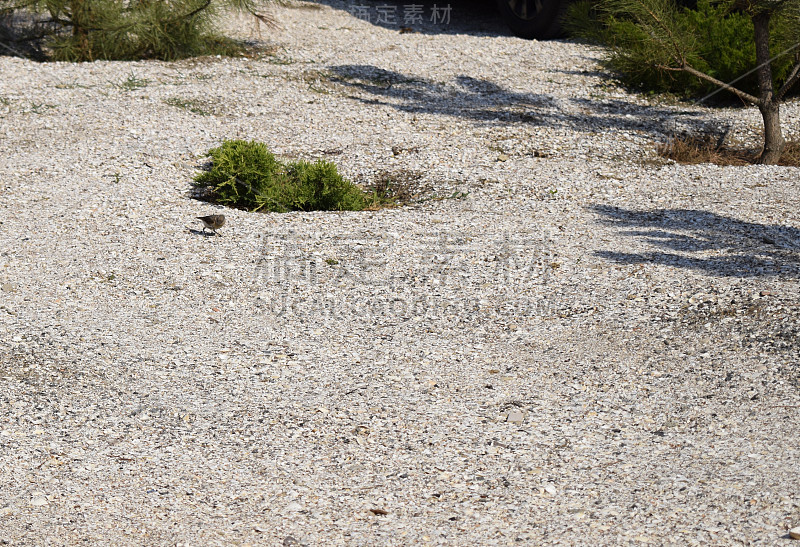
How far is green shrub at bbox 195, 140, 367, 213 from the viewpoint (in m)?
5.59

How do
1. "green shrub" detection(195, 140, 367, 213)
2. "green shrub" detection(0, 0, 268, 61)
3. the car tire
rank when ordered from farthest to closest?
the car tire < "green shrub" detection(0, 0, 268, 61) < "green shrub" detection(195, 140, 367, 213)

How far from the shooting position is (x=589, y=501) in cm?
275

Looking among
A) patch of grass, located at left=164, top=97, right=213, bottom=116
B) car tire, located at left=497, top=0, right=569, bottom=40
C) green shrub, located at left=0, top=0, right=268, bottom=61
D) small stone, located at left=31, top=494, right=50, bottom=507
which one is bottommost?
small stone, located at left=31, top=494, right=50, bottom=507

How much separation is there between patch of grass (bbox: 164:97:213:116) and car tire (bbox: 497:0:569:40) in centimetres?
467

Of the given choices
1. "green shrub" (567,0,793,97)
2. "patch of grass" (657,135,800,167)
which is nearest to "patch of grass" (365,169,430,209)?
"patch of grass" (657,135,800,167)

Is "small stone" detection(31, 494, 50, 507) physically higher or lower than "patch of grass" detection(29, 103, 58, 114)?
lower

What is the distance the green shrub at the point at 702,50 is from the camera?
7.48 meters

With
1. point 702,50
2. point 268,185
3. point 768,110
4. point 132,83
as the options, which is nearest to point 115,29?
point 132,83

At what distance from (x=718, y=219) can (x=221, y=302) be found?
130 inches

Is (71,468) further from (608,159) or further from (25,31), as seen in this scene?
(25,31)

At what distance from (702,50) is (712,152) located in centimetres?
157

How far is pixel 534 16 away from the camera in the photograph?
9.87 m

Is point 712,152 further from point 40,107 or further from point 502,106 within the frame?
point 40,107

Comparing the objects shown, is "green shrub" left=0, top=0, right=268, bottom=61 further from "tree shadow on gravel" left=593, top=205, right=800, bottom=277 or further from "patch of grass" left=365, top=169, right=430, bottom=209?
"tree shadow on gravel" left=593, top=205, right=800, bottom=277
